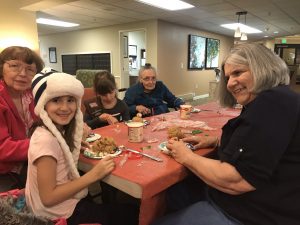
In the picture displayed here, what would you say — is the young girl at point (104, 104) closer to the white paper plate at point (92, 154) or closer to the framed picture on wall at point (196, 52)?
the white paper plate at point (92, 154)

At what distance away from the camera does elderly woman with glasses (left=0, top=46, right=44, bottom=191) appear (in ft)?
3.90

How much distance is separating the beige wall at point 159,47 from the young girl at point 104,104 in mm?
4147

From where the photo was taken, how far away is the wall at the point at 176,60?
6242 mm

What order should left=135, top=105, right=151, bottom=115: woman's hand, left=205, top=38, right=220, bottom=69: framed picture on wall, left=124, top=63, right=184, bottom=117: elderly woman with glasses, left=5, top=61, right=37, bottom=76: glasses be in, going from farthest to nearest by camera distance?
left=205, top=38, right=220, bottom=69: framed picture on wall
left=124, top=63, right=184, bottom=117: elderly woman with glasses
left=135, top=105, right=151, bottom=115: woman's hand
left=5, top=61, right=37, bottom=76: glasses

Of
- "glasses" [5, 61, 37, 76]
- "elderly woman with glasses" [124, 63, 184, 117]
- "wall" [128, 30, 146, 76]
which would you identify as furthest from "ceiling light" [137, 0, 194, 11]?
"wall" [128, 30, 146, 76]

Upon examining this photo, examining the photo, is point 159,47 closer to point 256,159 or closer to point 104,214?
point 104,214

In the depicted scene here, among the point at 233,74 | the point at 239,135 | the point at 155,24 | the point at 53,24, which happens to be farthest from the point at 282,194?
the point at 53,24

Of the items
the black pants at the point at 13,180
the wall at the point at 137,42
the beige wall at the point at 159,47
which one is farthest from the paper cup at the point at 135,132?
the wall at the point at 137,42

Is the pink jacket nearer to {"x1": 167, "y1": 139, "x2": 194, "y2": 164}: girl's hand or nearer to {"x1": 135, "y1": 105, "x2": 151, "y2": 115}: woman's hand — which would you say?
{"x1": 167, "y1": 139, "x2": 194, "y2": 164}: girl's hand

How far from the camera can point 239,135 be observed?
84 cm

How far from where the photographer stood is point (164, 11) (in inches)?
200

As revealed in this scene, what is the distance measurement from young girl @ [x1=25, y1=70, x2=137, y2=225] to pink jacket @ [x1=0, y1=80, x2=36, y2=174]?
23 centimetres

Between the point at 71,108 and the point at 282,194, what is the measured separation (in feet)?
2.96

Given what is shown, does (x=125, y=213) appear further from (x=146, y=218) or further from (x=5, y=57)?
(x=5, y=57)
